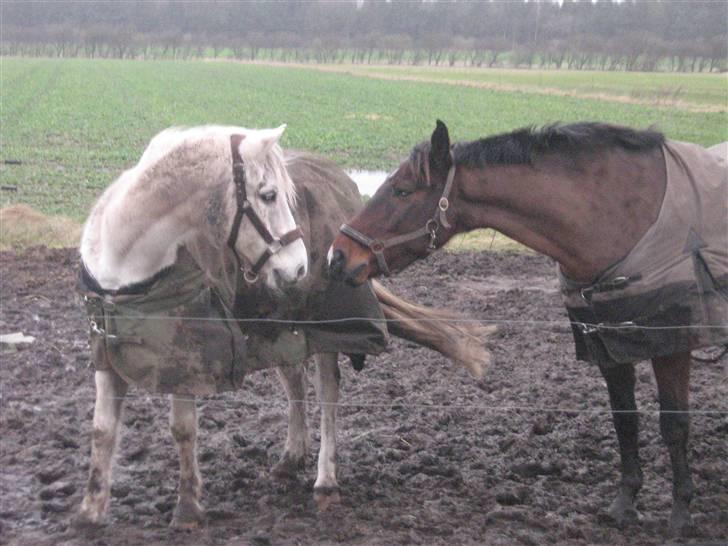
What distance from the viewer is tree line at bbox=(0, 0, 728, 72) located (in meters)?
12.9

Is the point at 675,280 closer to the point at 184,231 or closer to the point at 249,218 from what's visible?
the point at 249,218

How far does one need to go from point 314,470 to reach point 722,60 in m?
11.4

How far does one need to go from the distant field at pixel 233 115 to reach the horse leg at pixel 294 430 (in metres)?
7.80

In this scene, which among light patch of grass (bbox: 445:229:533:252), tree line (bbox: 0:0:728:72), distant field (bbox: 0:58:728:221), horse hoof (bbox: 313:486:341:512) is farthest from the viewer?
distant field (bbox: 0:58:728:221)

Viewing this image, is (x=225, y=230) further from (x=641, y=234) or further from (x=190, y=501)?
(x=641, y=234)

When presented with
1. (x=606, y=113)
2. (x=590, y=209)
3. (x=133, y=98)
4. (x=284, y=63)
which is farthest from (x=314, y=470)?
(x=284, y=63)

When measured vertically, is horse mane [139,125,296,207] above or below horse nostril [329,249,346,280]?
above

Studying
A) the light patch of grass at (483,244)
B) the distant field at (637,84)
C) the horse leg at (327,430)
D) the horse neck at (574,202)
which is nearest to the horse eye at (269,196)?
the horse neck at (574,202)

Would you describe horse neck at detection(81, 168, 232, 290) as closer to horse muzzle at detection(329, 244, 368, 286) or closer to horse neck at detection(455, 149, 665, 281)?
horse muzzle at detection(329, 244, 368, 286)

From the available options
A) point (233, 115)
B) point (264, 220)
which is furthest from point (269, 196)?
point (233, 115)

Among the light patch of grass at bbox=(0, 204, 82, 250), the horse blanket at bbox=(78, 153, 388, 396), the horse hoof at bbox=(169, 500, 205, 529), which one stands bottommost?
the horse hoof at bbox=(169, 500, 205, 529)

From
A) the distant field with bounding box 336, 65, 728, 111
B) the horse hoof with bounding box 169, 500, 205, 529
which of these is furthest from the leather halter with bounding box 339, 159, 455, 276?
the distant field with bounding box 336, 65, 728, 111

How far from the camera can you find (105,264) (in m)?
3.85

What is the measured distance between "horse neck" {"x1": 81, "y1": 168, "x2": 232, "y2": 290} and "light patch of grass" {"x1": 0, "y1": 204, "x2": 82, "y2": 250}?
6.51 m
